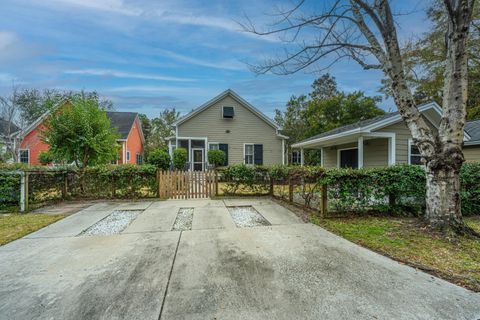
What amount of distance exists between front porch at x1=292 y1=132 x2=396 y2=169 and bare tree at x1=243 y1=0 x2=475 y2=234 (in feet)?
9.81

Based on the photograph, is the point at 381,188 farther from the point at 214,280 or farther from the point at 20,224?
the point at 20,224

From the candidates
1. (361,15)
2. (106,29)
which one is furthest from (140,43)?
(361,15)

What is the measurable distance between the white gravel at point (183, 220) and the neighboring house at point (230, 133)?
888 centimetres

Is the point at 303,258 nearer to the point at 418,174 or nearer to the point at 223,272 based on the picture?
the point at 223,272

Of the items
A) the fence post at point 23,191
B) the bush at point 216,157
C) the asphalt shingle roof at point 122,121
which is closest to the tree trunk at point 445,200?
the fence post at point 23,191

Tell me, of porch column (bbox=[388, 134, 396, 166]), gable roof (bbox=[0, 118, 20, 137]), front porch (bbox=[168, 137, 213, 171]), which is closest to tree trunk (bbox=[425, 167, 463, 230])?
porch column (bbox=[388, 134, 396, 166])

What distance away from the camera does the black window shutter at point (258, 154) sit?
16302 millimetres

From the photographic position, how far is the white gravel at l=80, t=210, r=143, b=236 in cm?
474

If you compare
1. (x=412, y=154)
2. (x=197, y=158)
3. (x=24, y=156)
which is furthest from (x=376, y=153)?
(x=24, y=156)

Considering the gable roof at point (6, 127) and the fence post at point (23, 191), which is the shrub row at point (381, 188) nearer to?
the fence post at point (23, 191)

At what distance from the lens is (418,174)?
5.64m

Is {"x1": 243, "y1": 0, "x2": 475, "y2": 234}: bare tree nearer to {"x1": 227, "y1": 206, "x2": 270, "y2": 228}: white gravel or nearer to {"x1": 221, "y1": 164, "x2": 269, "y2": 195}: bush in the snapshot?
{"x1": 227, "y1": 206, "x2": 270, "y2": 228}: white gravel

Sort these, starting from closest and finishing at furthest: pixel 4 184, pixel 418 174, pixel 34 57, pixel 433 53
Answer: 1. pixel 418 174
2. pixel 4 184
3. pixel 34 57
4. pixel 433 53

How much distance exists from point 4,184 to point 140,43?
28.3 feet
